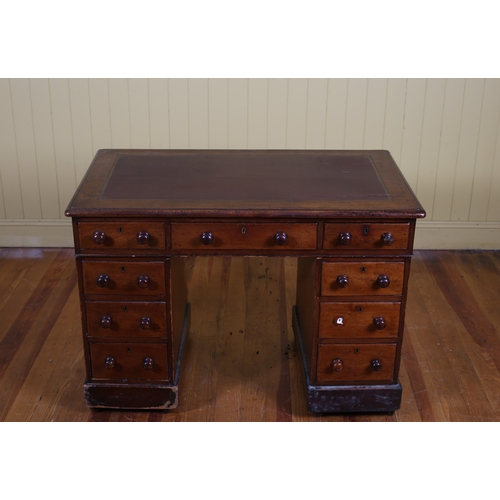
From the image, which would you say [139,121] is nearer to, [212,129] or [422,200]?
[212,129]

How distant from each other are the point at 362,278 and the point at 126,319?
1.01 m

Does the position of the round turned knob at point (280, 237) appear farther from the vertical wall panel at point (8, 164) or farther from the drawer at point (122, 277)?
the vertical wall panel at point (8, 164)

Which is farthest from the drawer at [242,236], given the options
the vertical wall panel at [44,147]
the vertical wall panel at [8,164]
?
the vertical wall panel at [8,164]

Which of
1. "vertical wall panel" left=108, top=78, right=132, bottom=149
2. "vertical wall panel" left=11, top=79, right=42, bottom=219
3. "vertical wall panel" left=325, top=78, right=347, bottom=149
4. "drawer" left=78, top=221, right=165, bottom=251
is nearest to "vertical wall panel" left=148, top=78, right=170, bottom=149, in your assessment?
"vertical wall panel" left=108, top=78, right=132, bottom=149

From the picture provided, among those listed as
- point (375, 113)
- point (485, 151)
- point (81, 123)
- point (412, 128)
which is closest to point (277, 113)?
point (375, 113)

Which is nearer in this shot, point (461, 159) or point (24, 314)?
point (24, 314)

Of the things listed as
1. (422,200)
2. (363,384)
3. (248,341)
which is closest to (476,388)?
(363,384)

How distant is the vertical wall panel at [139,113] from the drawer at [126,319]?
5.86 ft

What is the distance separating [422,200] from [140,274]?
2.40 m

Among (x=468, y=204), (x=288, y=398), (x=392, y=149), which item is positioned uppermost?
(x=392, y=149)

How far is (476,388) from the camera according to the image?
3768 mm

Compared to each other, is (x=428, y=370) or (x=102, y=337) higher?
(x=102, y=337)

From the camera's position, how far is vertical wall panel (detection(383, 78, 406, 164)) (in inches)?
190

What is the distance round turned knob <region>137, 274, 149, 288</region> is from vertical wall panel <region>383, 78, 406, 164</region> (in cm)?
220
